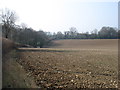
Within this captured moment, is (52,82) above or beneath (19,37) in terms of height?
beneath

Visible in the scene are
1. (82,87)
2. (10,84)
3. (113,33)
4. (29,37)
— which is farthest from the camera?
(113,33)

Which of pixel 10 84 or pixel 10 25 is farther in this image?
pixel 10 25

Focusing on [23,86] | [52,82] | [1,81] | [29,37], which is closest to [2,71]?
[1,81]

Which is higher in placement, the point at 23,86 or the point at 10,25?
the point at 10,25

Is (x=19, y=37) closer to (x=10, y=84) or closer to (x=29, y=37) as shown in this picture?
(x=29, y=37)

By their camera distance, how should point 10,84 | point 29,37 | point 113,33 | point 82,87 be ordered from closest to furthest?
point 10,84, point 82,87, point 29,37, point 113,33

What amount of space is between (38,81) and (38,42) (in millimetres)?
44770

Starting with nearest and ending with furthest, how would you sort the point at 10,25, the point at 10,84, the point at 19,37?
the point at 10,84 → the point at 10,25 → the point at 19,37

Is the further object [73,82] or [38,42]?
[38,42]

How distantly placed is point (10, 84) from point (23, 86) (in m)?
0.41

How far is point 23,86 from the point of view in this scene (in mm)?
4484

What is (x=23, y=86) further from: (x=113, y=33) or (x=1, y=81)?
(x=113, y=33)

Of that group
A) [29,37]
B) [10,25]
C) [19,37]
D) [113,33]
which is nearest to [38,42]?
[29,37]

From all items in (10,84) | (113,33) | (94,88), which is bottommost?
(94,88)
